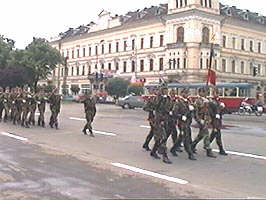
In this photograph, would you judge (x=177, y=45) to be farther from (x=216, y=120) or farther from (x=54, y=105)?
(x=216, y=120)

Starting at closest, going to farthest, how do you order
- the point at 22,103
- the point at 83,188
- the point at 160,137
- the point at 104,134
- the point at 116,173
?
the point at 83,188 < the point at 116,173 < the point at 160,137 < the point at 104,134 < the point at 22,103

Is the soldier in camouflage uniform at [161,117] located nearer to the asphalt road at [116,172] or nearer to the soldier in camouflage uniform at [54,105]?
the asphalt road at [116,172]

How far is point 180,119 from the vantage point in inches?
486

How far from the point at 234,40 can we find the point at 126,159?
69453 millimetres

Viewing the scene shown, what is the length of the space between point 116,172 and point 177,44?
2501 inches

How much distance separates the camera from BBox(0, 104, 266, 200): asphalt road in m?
8.14

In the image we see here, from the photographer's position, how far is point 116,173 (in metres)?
9.90

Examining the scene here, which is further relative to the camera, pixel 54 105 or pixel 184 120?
pixel 54 105

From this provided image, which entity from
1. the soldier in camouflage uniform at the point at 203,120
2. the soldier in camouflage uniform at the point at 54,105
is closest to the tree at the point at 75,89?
the soldier in camouflage uniform at the point at 54,105

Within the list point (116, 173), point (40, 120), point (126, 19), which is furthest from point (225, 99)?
point (126, 19)

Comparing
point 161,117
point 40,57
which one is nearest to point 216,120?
point 161,117

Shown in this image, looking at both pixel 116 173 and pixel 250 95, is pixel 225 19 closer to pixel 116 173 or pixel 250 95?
pixel 250 95

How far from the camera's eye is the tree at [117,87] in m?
71.6

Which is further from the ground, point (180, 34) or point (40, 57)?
point (180, 34)
